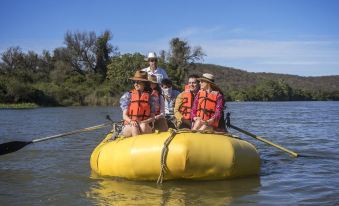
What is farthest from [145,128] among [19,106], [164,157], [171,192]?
[19,106]

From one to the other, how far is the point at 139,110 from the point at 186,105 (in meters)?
1.13

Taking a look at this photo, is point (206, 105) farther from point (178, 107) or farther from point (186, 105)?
point (178, 107)

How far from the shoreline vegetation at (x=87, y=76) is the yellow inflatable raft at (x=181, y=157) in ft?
102

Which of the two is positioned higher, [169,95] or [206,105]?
[169,95]

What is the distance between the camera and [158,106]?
7.69m

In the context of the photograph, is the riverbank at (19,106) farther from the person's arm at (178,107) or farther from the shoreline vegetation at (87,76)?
the person's arm at (178,107)

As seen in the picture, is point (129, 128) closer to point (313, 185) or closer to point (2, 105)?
point (313, 185)

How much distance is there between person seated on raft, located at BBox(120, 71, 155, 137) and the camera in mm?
7449

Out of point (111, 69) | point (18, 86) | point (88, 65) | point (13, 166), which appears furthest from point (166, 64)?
point (13, 166)

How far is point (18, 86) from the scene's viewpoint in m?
38.9

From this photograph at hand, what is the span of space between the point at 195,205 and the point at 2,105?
113ft

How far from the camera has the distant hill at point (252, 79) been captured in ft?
260

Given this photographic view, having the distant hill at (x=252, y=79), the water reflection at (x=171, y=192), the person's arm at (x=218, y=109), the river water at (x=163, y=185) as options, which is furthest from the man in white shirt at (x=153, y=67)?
the distant hill at (x=252, y=79)

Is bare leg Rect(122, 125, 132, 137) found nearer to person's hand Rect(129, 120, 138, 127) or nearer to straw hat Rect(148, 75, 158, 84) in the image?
person's hand Rect(129, 120, 138, 127)
